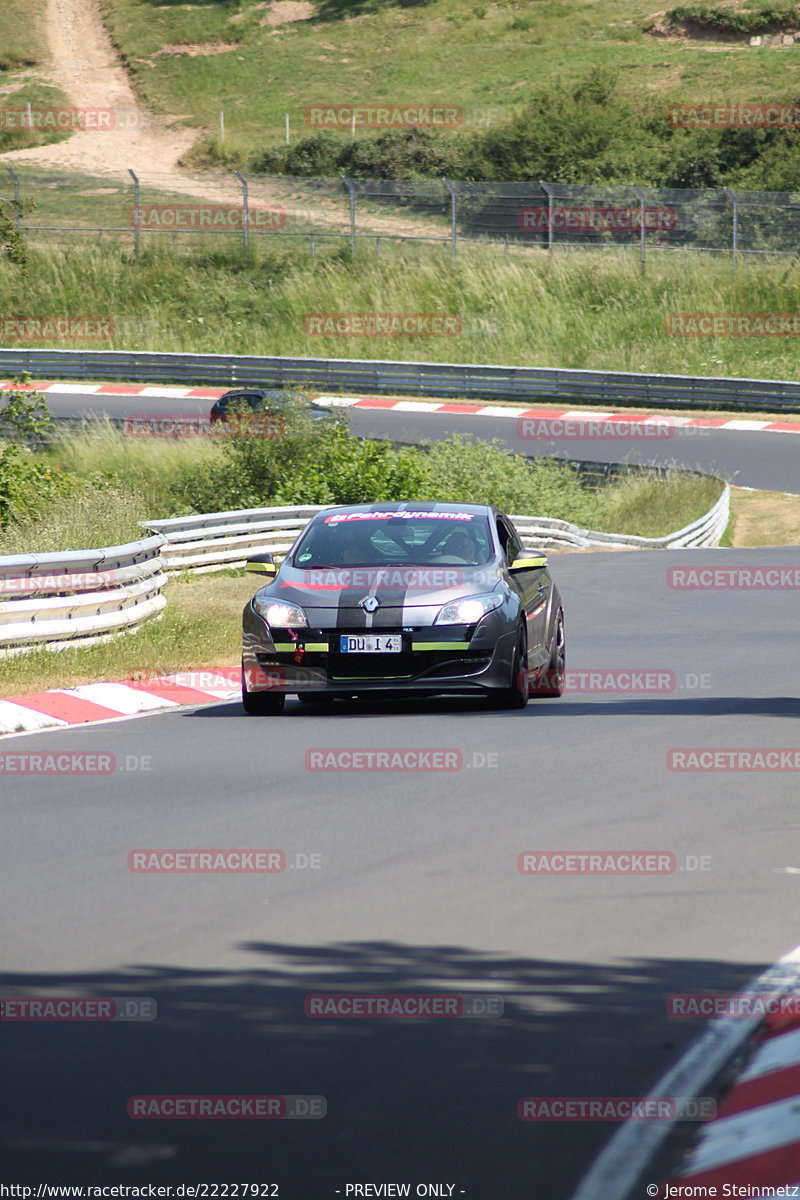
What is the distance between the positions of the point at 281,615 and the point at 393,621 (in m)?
0.83

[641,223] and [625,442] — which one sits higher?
[641,223]

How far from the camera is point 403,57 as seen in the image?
90312mm

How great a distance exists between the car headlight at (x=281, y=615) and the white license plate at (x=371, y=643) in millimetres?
327

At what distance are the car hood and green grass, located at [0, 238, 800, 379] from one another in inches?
1355

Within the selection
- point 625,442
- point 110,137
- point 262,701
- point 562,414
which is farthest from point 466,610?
point 110,137

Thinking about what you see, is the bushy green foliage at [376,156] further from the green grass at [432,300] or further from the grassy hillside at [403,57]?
the green grass at [432,300]

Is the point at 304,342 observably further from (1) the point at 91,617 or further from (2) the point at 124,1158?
(2) the point at 124,1158

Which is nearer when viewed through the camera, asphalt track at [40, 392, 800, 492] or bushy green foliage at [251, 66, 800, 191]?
asphalt track at [40, 392, 800, 492]

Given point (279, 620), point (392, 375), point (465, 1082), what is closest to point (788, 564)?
point (279, 620)

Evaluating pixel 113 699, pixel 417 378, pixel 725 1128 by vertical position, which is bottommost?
pixel 417 378

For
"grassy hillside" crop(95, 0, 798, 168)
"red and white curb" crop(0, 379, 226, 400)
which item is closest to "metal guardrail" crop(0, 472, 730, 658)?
"red and white curb" crop(0, 379, 226, 400)

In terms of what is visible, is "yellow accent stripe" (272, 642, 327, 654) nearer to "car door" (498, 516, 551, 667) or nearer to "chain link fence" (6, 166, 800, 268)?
"car door" (498, 516, 551, 667)

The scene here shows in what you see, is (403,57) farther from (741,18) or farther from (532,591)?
(532,591)

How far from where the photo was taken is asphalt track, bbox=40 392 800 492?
3284 cm
